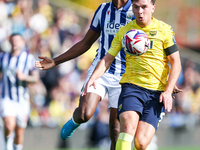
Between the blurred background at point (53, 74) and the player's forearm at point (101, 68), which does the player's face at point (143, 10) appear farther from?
the blurred background at point (53, 74)

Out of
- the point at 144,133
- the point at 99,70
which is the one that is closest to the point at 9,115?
the point at 99,70

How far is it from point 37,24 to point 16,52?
7.02ft

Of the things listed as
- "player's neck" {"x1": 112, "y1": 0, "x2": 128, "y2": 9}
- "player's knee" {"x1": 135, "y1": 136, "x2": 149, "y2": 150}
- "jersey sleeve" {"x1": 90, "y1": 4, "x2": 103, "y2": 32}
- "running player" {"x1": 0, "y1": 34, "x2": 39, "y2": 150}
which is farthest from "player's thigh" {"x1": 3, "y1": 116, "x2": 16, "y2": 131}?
"player's knee" {"x1": 135, "y1": 136, "x2": 149, "y2": 150}

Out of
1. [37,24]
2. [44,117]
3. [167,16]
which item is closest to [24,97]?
[44,117]

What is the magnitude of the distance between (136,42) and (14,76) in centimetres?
481

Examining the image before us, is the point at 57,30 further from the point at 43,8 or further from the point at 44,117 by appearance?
the point at 44,117

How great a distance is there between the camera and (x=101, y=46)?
5.50 m

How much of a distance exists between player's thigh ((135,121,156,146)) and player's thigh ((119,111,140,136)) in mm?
75

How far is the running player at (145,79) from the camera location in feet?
14.1

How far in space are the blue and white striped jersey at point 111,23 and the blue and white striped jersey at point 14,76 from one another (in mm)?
3399

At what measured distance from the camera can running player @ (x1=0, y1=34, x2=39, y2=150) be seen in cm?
808

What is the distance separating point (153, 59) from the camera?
450 centimetres

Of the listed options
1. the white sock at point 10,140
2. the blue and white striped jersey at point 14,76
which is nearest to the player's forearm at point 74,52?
the blue and white striped jersey at point 14,76

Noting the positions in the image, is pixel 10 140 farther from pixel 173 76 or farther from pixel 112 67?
pixel 173 76
